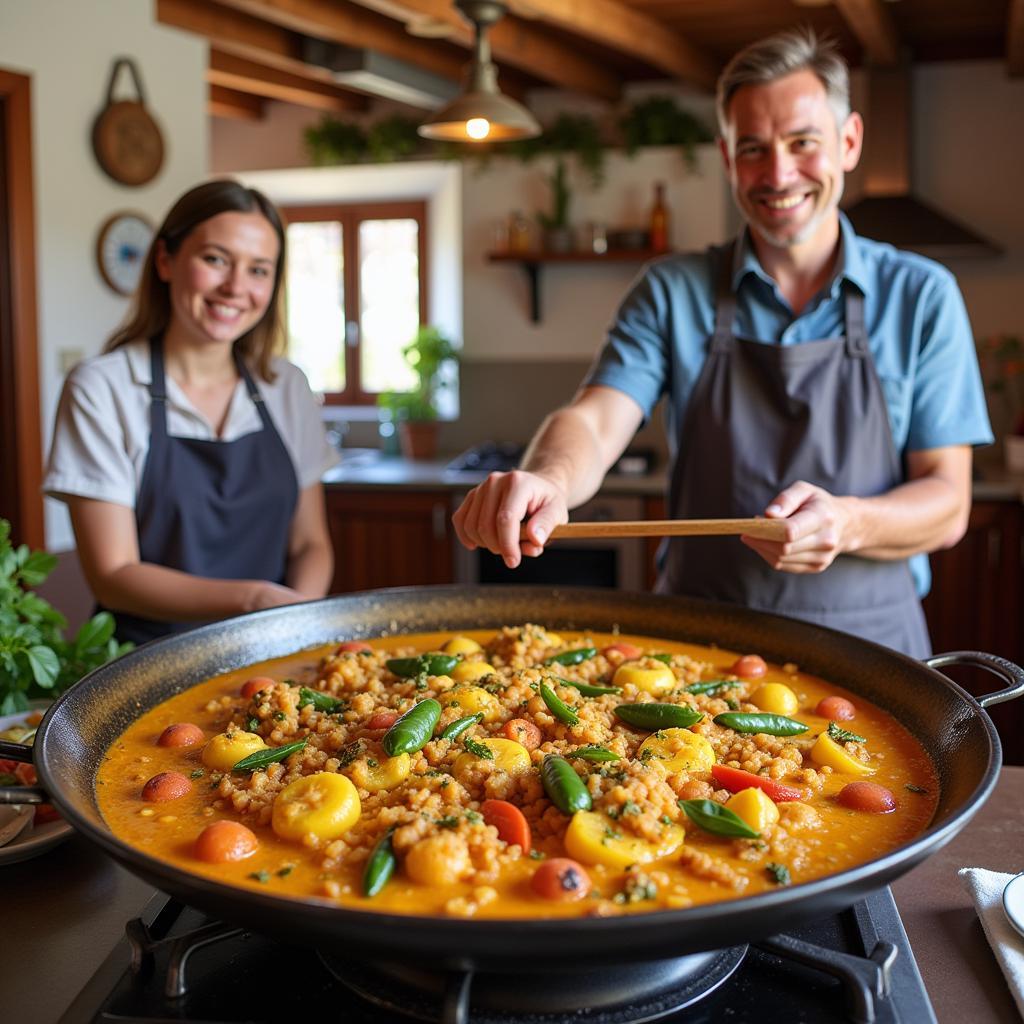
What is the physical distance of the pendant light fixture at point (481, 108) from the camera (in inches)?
139

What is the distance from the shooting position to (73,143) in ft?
15.1

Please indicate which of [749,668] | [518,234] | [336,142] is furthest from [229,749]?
[336,142]

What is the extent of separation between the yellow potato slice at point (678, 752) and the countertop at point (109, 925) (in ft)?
0.90

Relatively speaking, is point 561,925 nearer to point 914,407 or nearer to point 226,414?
point 914,407

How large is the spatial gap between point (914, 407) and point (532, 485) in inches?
41.2

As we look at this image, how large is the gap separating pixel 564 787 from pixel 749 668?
2.13 feet

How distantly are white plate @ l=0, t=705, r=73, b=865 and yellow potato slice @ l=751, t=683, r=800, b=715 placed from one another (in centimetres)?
93

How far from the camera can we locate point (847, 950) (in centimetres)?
115

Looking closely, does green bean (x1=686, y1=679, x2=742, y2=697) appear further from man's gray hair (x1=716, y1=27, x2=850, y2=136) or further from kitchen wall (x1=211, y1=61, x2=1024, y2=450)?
kitchen wall (x1=211, y1=61, x2=1024, y2=450)

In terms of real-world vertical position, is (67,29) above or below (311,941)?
above

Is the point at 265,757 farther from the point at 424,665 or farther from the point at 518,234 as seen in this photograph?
the point at 518,234

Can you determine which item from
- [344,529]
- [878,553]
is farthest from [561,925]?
[344,529]

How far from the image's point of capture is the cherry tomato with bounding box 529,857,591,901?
107 centimetres

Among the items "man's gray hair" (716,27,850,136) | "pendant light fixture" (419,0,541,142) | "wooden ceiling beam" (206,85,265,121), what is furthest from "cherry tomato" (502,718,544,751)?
"wooden ceiling beam" (206,85,265,121)
